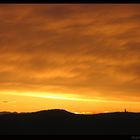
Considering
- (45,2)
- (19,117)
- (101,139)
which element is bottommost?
(101,139)

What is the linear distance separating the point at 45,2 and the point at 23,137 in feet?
5.21

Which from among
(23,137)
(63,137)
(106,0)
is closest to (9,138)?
(23,137)

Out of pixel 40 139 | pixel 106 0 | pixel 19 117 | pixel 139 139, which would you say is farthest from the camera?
pixel 19 117

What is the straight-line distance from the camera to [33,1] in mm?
4004

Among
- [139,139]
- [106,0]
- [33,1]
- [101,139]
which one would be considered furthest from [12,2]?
[139,139]

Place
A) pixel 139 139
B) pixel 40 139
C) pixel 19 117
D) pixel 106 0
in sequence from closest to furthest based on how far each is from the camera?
pixel 106 0
pixel 40 139
pixel 139 139
pixel 19 117

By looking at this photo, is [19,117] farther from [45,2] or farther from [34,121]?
[45,2]

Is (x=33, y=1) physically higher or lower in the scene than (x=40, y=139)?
higher

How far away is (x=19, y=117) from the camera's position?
67375 mm

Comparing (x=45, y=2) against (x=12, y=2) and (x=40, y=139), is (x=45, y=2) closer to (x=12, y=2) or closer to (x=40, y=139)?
(x=12, y=2)

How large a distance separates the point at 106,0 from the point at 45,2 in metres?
0.65

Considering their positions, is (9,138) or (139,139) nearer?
(9,138)

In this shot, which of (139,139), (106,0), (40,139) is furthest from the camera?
(139,139)

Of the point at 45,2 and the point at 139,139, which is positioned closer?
the point at 45,2
